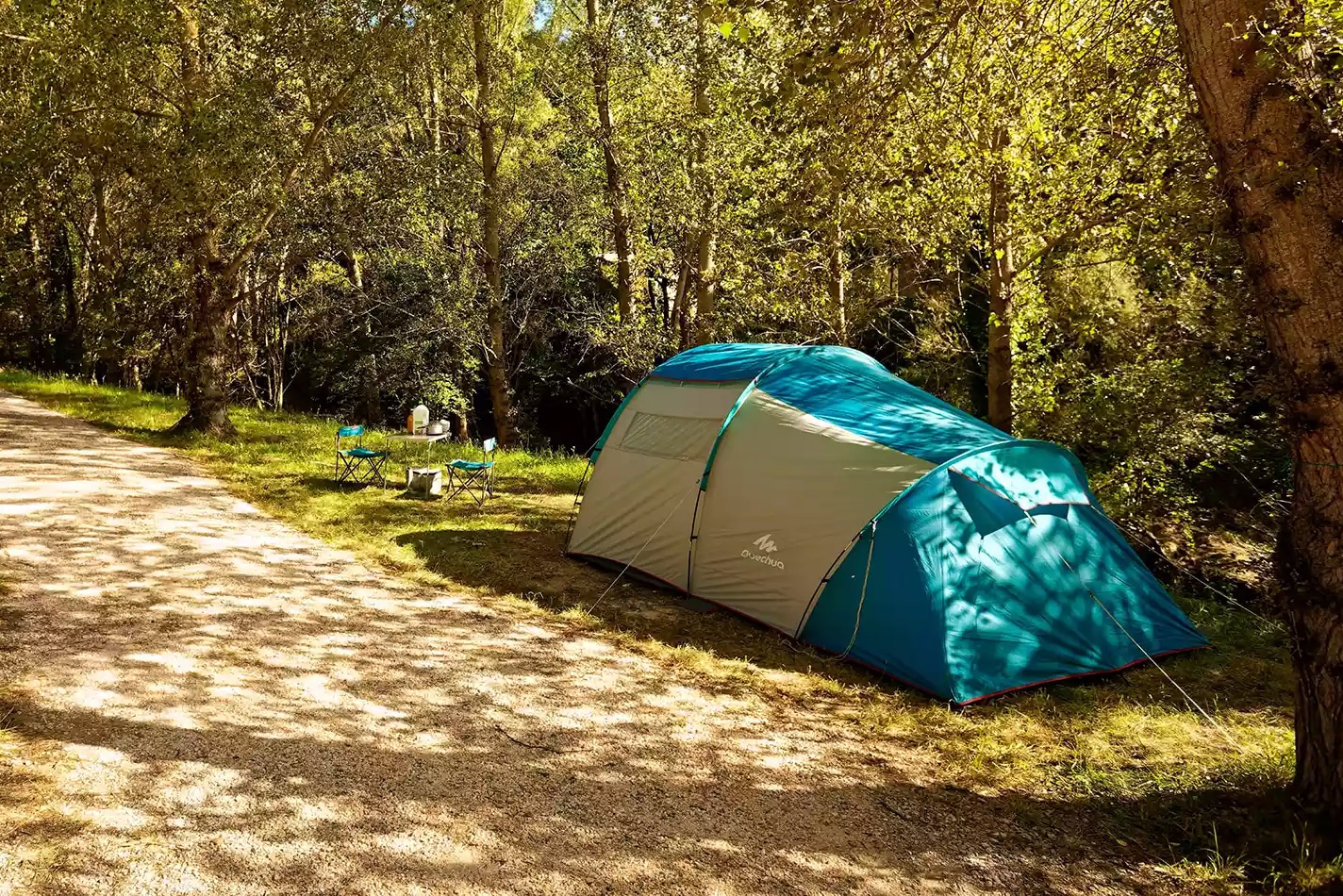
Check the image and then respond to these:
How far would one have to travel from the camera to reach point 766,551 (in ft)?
Answer: 23.2

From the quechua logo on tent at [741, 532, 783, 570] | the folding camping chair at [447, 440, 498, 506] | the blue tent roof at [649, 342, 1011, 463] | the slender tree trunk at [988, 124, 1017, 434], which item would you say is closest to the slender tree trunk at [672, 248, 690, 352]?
the folding camping chair at [447, 440, 498, 506]

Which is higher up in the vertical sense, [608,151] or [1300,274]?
[608,151]

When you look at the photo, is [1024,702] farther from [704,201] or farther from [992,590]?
[704,201]

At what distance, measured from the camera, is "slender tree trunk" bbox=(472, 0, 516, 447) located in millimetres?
14914

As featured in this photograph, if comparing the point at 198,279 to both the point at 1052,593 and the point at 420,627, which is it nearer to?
the point at 420,627

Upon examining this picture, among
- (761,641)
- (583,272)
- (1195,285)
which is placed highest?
(583,272)

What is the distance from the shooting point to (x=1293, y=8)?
3.78 metres

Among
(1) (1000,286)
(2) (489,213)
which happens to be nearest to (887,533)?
(1) (1000,286)

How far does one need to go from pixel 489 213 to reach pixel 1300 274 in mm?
13425

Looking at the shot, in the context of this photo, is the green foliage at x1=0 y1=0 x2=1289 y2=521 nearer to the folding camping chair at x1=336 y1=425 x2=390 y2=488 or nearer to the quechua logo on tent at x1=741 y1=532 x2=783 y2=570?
the quechua logo on tent at x1=741 y1=532 x2=783 y2=570

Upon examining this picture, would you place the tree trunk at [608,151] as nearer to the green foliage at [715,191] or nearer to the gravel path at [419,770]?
the green foliage at [715,191]

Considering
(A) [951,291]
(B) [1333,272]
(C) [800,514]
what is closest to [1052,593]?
(C) [800,514]

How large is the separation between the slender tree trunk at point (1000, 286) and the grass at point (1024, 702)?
2.77m

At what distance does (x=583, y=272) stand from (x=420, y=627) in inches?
632
